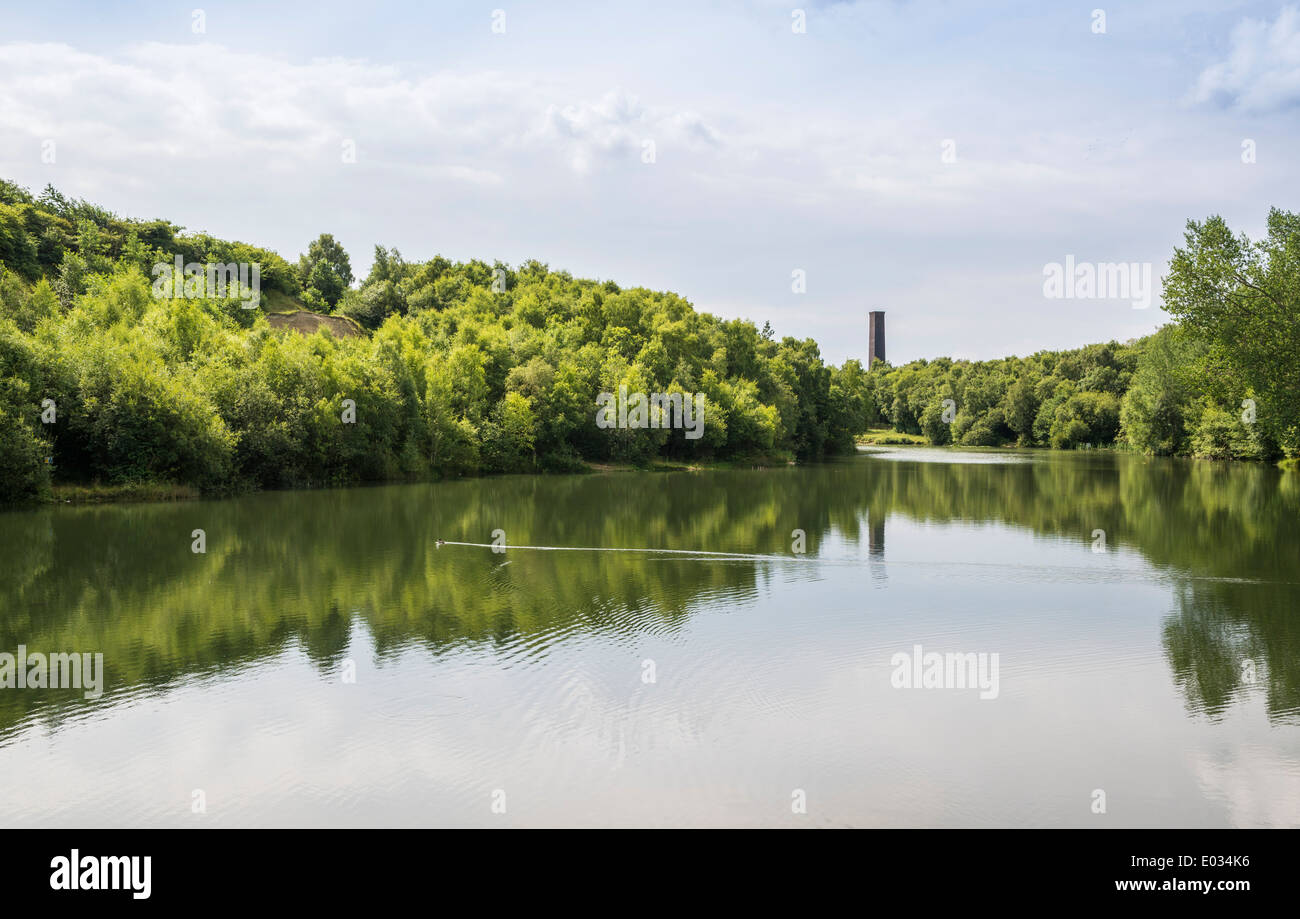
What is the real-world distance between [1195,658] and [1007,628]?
332cm

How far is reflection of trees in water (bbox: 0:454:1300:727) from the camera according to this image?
16.7 m

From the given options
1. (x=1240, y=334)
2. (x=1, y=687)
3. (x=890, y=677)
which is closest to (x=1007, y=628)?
(x=890, y=677)

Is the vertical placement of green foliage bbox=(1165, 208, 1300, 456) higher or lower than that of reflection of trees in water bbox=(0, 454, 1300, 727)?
higher

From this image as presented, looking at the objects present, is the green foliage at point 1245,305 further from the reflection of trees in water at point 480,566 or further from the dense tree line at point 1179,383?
the reflection of trees in water at point 480,566

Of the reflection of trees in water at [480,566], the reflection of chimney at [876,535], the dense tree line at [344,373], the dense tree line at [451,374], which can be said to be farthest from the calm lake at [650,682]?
the dense tree line at [451,374]

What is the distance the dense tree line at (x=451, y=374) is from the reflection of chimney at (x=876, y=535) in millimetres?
24121

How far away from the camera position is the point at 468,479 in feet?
215

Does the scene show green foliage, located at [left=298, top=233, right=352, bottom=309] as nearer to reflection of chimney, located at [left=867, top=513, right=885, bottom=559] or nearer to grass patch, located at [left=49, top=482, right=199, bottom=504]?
grass patch, located at [left=49, top=482, right=199, bottom=504]

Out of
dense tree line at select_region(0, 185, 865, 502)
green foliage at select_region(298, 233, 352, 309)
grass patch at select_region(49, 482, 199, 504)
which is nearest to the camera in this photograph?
grass patch at select_region(49, 482, 199, 504)

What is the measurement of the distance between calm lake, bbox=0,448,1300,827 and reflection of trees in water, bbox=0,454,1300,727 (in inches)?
5.2

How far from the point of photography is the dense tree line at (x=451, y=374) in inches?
1779

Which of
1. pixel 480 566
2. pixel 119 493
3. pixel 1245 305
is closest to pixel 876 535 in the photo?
pixel 480 566

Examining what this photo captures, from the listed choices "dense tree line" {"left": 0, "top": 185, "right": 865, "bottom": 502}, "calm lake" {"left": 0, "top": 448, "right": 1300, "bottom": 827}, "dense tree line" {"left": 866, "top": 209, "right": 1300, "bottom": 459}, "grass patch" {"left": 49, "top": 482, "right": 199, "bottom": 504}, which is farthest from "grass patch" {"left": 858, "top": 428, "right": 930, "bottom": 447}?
"calm lake" {"left": 0, "top": 448, "right": 1300, "bottom": 827}

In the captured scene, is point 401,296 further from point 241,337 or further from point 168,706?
point 168,706
